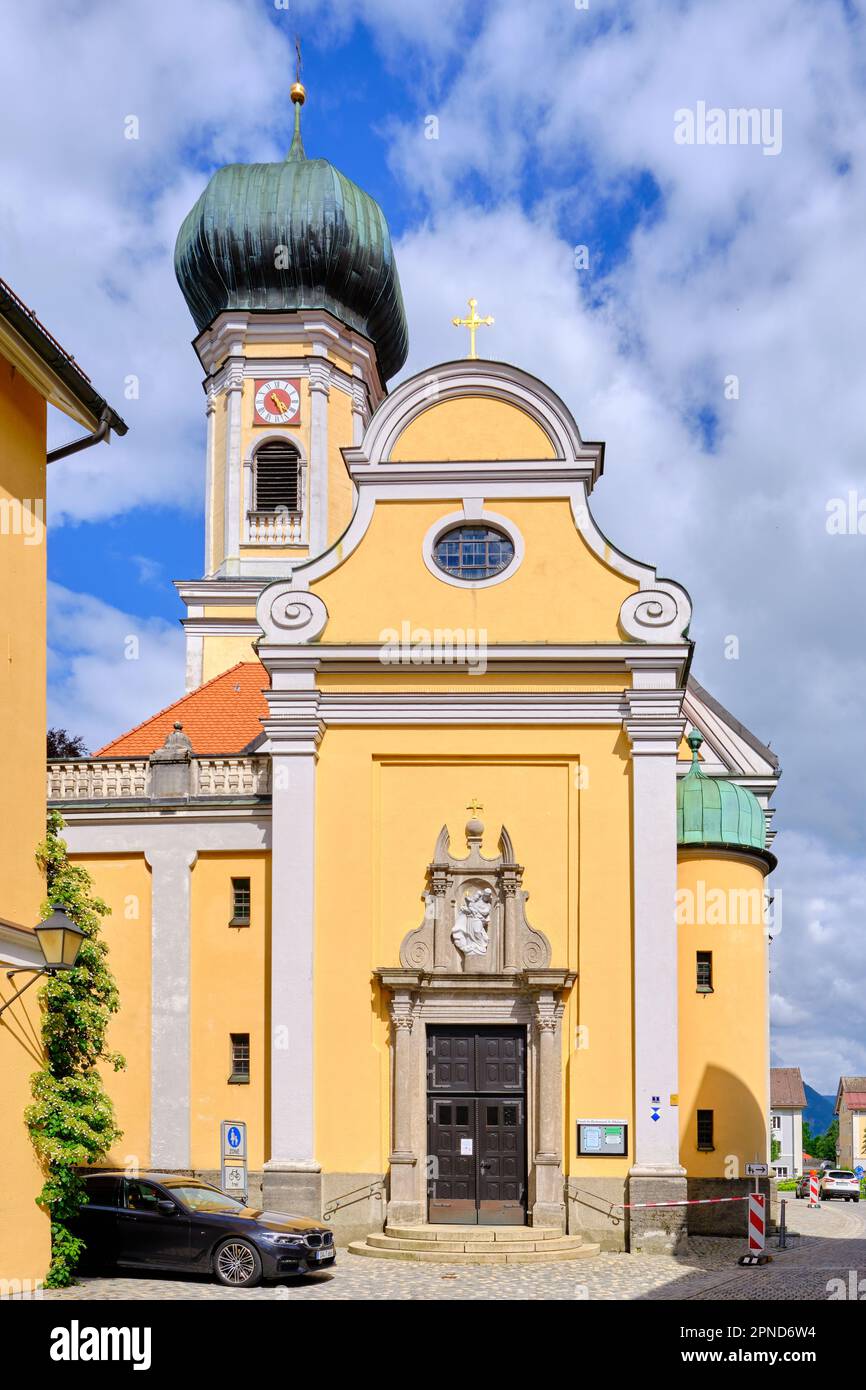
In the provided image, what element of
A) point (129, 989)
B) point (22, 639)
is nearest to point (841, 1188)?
point (129, 989)

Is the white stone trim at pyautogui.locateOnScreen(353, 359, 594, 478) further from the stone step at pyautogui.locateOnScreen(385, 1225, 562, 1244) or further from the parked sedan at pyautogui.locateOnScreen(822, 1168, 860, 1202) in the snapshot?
the parked sedan at pyautogui.locateOnScreen(822, 1168, 860, 1202)

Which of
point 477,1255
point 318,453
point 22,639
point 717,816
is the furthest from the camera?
point 318,453

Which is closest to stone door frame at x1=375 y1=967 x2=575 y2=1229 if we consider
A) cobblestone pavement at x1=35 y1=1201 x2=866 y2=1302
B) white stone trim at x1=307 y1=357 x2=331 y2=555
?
cobblestone pavement at x1=35 y1=1201 x2=866 y2=1302

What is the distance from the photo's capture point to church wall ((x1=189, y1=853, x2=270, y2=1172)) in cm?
2691

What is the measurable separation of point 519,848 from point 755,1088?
5.50m

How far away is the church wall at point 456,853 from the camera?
26.1 m

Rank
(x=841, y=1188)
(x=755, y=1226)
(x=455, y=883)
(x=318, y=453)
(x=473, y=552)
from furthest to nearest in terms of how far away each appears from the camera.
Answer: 1. (x=841, y=1188)
2. (x=318, y=453)
3. (x=473, y=552)
4. (x=455, y=883)
5. (x=755, y=1226)

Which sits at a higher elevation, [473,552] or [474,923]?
[473,552]

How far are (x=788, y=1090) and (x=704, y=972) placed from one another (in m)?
107

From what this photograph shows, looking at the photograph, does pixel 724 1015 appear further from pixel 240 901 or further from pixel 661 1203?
pixel 240 901

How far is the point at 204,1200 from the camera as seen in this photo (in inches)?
840

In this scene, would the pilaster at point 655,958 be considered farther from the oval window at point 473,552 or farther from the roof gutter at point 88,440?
the roof gutter at point 88,440

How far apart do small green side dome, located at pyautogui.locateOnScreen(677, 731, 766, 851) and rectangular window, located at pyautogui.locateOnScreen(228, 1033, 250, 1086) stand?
7.65 metres
